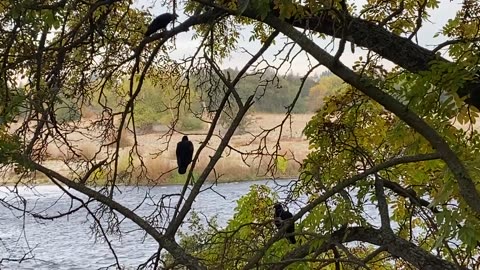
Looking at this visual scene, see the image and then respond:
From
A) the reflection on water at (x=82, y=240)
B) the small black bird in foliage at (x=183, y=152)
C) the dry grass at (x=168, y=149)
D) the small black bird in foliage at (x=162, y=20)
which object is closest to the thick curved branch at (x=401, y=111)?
the dry grass at (x=168, y=149)

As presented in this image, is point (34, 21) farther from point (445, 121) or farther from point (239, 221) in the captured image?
point (239, 221)

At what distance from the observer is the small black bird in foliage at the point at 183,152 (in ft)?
9.69

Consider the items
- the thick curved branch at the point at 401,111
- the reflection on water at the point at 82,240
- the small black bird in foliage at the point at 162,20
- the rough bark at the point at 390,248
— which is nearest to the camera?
the thick curved branch at the point at 401,111

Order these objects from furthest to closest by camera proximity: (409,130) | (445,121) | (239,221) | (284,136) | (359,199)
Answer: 1. (239,221)
2. (284,136)
3. (359,199)
4. (409,130)
5. (445,121)

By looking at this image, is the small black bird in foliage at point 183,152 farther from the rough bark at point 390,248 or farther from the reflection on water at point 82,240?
the reflection on water at point 82,240

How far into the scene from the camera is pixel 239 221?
4289mm

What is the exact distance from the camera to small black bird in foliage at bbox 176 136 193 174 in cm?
295

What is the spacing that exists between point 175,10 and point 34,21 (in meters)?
1.01

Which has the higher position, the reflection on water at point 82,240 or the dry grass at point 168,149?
the dry grass at point 168,149

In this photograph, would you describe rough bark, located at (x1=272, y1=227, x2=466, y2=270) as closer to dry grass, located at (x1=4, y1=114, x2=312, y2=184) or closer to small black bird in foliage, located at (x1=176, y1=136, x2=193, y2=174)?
dry grass, located at (x1=4, y1=114, x2=312, y2=184)

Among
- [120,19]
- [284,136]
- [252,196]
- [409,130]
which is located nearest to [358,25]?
[409,130]

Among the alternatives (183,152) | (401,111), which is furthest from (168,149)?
(401,111)

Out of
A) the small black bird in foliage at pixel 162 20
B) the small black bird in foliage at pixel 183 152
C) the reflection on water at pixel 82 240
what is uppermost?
the small black bird in foliage at pixel 162 20

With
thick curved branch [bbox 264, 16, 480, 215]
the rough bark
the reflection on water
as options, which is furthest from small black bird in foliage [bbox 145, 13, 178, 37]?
the reflection on water
